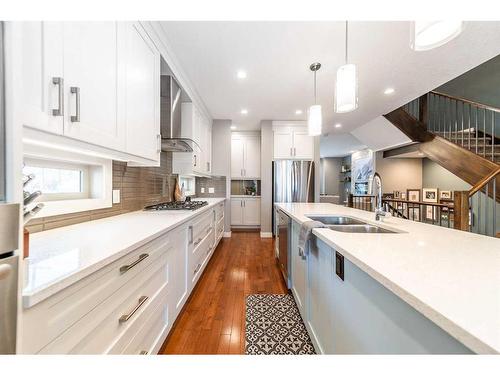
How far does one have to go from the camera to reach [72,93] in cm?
89

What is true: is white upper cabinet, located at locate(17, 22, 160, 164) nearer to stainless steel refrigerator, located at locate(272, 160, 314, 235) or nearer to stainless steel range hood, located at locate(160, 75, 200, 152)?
stainless steel range hood, located at locate(160, 75, 200, 152)

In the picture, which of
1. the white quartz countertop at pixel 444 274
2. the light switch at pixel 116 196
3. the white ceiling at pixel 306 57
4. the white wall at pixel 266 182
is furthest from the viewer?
the white wall at pixel 266 182

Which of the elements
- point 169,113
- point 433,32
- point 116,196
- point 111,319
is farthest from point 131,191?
point 433,32

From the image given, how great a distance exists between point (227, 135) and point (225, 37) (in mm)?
2678

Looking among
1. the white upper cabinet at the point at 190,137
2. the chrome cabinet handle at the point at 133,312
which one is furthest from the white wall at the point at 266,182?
the chrome cabinet handle at the point at 133,312

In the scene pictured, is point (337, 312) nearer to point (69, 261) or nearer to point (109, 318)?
point (109, 318)

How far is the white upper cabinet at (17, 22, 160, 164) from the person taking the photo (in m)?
0.74

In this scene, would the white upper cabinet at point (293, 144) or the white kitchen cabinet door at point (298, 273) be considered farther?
the white upper cabinet at point (293, 144)

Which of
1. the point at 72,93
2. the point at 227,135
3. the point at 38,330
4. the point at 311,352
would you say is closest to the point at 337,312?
the point at 311,352

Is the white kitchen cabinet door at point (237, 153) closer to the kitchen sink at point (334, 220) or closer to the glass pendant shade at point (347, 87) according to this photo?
the kitchen sink at point (334, 220)

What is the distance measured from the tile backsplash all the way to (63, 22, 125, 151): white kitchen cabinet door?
1.78 ft

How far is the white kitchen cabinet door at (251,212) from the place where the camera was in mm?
5262

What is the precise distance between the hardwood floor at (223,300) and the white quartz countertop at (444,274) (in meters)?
1.16

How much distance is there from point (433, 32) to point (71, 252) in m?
1.77
